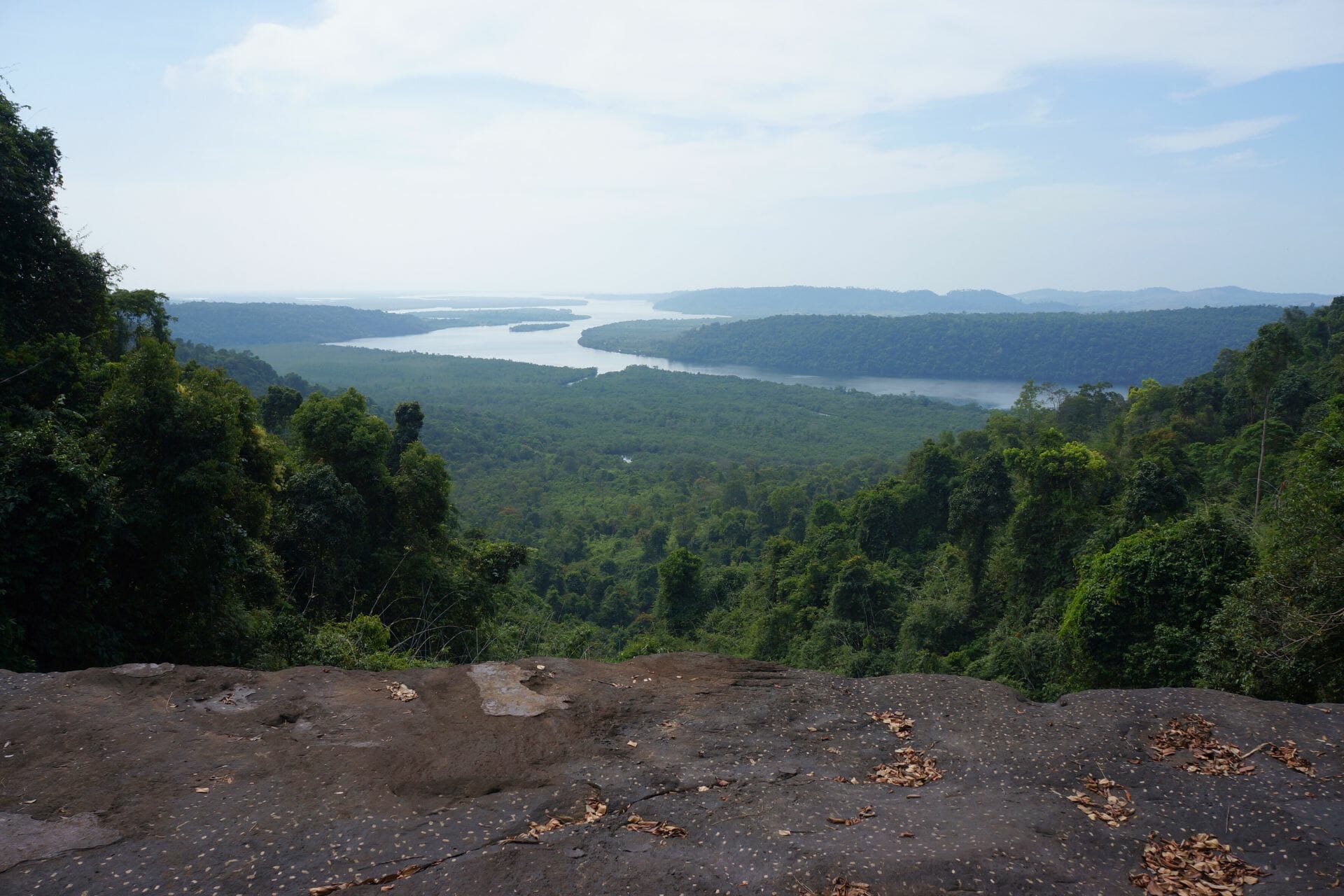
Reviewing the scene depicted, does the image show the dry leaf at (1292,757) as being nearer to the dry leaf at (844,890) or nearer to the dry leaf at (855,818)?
the dry leaf at (855,818)

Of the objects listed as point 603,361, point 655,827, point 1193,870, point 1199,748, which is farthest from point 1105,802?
point 603,361

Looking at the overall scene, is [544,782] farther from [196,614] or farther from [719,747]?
[196,614]

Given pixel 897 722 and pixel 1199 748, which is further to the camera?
pixel 897 722

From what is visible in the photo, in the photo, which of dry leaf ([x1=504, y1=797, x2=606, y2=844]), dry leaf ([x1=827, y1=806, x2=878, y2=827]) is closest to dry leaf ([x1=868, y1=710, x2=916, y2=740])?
dry leaf ([x1=827, y1=806, x2=878, y2=827])

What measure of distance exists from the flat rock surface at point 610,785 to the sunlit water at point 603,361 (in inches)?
3360

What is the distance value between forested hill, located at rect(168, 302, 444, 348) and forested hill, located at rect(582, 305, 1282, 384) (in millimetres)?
54174

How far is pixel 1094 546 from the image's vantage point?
17500mm

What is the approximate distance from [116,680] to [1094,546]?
18.4 meters

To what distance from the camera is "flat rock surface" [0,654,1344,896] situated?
4383 mm

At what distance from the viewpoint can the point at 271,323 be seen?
127875mm

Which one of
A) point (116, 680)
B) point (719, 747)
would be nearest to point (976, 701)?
point (719, 747)

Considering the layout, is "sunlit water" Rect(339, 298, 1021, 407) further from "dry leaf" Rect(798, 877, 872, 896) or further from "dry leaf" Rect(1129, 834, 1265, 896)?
"dry leaf" Rect(798, 877, 872, 896)

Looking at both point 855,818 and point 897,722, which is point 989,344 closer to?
point 897,722

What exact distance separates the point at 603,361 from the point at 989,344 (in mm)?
63576
